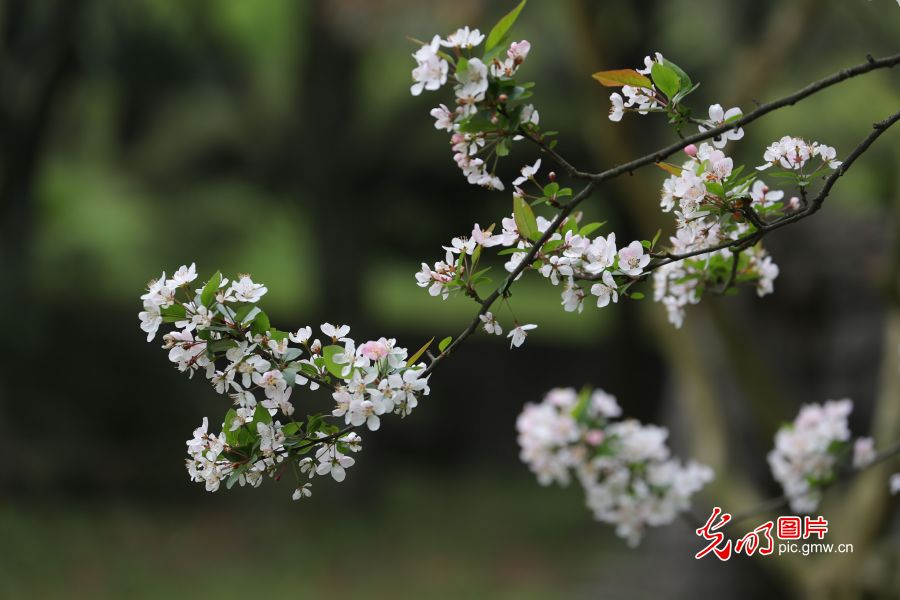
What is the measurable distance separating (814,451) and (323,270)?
6033mm

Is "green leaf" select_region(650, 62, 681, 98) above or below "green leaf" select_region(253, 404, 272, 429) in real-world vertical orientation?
above

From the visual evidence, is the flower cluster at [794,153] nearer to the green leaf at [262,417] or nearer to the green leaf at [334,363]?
the green leaf at [334,363]

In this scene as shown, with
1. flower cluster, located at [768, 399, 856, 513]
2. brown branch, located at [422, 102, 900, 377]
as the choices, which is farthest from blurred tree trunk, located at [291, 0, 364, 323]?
brown branch, located at [422, 102, 900, 377]

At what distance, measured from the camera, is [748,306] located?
4621 millimetres

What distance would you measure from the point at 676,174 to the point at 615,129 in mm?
2520

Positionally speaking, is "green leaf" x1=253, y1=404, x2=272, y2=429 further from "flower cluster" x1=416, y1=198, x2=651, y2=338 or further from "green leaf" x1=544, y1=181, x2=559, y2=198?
"green leaf" x1=544, y1=181, x2=559, y2=198

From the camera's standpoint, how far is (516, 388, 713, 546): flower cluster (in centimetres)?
206

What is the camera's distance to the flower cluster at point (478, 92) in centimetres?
104

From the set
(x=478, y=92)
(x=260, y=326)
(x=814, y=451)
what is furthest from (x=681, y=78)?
(x=814, y=451)

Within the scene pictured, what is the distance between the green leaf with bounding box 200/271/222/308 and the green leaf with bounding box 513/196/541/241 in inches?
14.2

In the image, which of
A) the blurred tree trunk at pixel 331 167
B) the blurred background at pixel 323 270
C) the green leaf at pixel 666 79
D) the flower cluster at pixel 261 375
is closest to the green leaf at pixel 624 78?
the green leaf at pixel 666 79

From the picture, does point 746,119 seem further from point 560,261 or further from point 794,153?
point 560,261

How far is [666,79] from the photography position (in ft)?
3.69

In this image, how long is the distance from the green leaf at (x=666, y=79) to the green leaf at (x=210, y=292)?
0.56 metres
